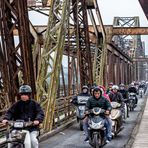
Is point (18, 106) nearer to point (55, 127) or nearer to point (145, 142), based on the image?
point (145, 142)

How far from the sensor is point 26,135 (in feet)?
22.7

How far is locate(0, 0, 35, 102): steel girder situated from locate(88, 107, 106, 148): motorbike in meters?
2.18

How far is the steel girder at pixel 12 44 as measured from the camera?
11492 millimetres

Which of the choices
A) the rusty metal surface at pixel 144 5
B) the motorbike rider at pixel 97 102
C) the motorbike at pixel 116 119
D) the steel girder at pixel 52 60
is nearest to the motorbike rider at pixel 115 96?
the motorbike at pixel 116 119

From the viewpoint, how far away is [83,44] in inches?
874

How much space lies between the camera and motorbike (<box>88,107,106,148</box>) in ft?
32.9

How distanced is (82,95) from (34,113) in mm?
8356

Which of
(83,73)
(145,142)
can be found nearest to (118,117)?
(145,142)

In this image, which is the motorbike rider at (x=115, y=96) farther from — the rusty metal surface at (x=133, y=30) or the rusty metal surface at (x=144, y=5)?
the rusty metal surface at (x=133, y=30)

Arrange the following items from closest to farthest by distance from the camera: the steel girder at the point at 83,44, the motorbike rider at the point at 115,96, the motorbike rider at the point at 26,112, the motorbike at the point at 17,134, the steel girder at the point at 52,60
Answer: the motorbike at the point at 17,134
the motorbike rider at the point at 26,112
the steel girder at the point at 52,60
the motorbike rider at the point at 115,96
the steel girder at the point at 83,44

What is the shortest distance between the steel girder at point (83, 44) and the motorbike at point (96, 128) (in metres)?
10.8

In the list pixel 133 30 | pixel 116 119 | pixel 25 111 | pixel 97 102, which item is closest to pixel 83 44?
pixel 116 119

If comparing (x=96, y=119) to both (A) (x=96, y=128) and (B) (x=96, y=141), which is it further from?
(B) (x=96, y=141)

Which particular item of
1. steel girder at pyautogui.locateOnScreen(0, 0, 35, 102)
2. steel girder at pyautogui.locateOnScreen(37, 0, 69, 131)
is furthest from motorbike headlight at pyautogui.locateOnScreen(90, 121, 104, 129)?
steel girder at pyautogui.locateOnScreen(37, 0, 69, 131)
